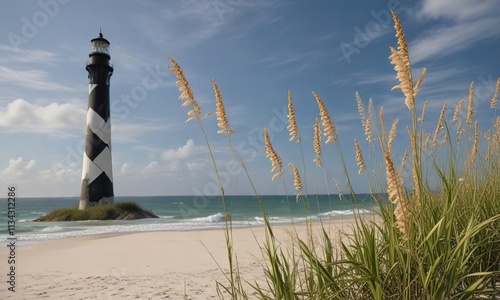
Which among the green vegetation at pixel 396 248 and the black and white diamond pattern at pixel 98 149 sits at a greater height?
the black and white diamond pattern at pixel 98 149

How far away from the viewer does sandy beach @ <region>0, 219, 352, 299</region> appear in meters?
5.64

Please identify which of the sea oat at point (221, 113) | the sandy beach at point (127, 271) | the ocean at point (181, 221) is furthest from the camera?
the sandy beach at point (127, 271)

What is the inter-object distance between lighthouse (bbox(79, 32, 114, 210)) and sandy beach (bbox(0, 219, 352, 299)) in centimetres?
1371

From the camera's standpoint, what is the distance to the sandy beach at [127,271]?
5637mm

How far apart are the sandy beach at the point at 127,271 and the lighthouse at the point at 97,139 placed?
13.7 metres

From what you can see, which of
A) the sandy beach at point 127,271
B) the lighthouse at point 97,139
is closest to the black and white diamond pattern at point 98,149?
the lighthouse at point 97,139

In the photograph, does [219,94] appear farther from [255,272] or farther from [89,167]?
[89,167]

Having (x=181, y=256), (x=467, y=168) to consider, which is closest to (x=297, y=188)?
(x=467, y=168)

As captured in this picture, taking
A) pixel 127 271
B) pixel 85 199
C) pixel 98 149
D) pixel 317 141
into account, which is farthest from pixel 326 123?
pixel 85 199

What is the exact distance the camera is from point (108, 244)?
507 inches

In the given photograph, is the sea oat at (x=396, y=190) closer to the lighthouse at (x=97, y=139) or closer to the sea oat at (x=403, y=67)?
the sea oat at (x=403, y=67)

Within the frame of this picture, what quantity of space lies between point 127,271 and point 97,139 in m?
19.4

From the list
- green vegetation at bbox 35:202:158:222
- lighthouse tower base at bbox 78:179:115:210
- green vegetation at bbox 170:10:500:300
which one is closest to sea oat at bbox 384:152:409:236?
green vegetation at bbox 170:10:500:300

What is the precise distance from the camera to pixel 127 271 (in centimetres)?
757
